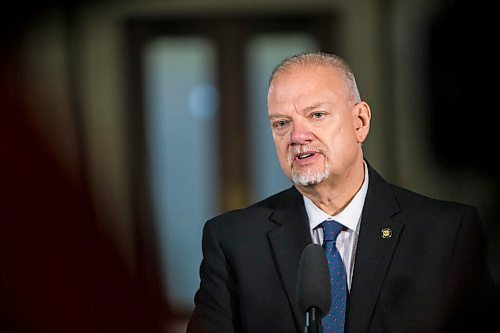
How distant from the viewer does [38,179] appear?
1.44 metres

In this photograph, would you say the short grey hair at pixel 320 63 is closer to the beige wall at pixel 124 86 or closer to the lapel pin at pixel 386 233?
the lapel pin at pixel 386 233

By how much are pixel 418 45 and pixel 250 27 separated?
1.04ft

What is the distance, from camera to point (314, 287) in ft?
2.39

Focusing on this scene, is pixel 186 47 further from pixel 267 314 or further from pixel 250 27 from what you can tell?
pixel 267 314

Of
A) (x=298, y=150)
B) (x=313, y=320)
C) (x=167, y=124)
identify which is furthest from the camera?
(x=167, y=124)

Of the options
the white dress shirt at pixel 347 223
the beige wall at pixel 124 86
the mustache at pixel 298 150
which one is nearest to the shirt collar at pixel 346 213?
the white dress shirt at pixel 347 223

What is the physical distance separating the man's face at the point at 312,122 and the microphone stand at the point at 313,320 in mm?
331

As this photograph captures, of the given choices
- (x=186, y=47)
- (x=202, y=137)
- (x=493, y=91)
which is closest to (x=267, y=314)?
(x=202, y=137)

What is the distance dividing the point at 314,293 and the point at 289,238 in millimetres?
383

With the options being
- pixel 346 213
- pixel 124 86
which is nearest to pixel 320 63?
pixel 346 213

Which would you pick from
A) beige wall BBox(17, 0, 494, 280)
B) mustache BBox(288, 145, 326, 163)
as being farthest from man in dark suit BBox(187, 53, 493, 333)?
beige wall BBox(17, 0, 494, 280)

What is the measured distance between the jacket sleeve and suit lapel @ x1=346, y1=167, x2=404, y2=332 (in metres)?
0.17

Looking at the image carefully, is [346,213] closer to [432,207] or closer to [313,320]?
[432,207]

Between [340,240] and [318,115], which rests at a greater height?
[318,115]
